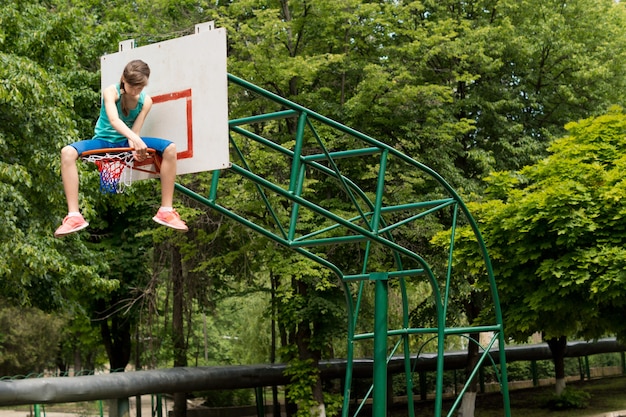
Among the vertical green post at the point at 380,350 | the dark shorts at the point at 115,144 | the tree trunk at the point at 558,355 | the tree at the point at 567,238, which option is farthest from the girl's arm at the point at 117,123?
the tree trunk at the point at 558,355

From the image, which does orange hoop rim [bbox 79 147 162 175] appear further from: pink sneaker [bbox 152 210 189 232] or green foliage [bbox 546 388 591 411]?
green foliage [bbox 546 388 591 411]

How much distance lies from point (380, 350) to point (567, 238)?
812 cm

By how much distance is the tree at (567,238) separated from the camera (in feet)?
49.9

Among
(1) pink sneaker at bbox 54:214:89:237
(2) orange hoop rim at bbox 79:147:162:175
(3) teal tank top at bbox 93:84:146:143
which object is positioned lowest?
(1) pink sneaker at bbox 54:214:89:237

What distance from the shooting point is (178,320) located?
22969 mm

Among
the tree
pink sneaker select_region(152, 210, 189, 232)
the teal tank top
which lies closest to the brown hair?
the teal tank top

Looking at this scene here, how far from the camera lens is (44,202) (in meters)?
15.7

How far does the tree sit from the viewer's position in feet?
49.9

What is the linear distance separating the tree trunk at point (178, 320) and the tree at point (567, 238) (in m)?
8.03

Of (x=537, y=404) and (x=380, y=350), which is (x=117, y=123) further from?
(x=537, y=404)

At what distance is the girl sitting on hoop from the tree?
33.6 feet

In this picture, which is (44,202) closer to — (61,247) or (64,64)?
(61,247)

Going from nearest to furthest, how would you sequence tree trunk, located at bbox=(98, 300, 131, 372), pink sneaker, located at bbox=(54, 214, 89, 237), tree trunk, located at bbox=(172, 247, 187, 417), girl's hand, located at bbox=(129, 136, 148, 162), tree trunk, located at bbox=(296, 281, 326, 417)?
pink sneaker, located at bbox=(54, 214, 89, 237) < girl's hand, located at bbox=(129, 136, 148, 162) < tree trunk, located at bbox=(296, 281, 326, 417) < tree trunk, located at bbox=(172, 247, 187, 417) < tree trunk, located at bbox=(98, 300, 131, 372)

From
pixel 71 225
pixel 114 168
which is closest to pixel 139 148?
pixel 114 168
